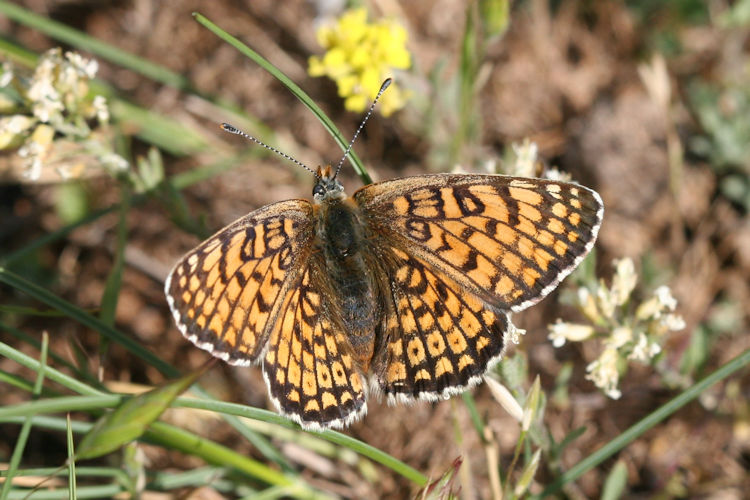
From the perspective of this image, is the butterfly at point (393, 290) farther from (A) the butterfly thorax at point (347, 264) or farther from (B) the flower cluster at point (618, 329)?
(B) the flower cluster at point (618, 329)

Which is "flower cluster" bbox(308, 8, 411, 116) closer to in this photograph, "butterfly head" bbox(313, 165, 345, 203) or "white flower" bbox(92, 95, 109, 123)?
"butterfly head" bbox(313, 165, 345, 203)

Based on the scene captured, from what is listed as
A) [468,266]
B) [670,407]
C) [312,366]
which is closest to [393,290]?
[468,266]

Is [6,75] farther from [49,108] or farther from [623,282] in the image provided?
[623,282]

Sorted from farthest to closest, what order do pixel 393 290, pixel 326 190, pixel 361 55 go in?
pixel 361 55, pixel 326 190, pixel 393 290

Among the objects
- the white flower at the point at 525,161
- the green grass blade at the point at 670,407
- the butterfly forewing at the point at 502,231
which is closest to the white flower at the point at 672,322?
the green grass blade at the point at 670,407

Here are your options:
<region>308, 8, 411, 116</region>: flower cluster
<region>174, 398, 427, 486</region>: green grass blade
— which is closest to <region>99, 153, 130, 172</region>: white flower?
<region>308, 8, 411, 116</region>: flower cluster

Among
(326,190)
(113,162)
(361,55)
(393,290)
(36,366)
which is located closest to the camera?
(36,366)

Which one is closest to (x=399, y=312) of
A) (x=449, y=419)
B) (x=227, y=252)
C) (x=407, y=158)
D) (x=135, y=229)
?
(x=227, y=252)
